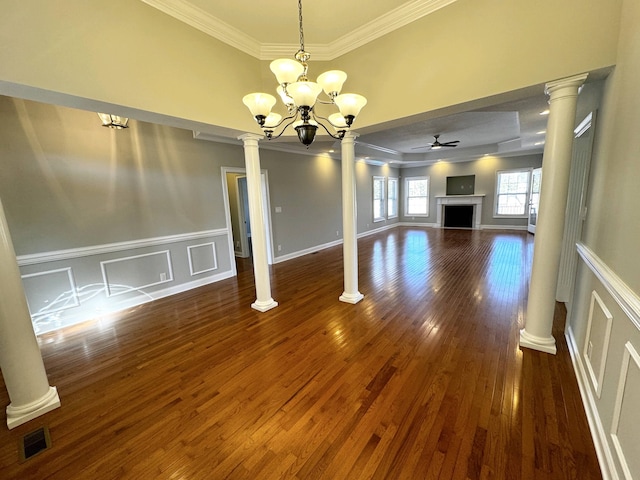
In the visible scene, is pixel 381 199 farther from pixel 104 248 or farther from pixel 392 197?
pixel 104 248

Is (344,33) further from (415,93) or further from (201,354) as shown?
(201,354)

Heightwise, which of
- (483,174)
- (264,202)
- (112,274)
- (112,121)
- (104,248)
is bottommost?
(112,274)

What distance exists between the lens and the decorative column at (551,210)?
6.66 ft

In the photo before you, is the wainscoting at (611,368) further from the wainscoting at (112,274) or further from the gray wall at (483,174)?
the gray wall at (483,174)

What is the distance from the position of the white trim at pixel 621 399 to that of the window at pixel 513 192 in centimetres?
946

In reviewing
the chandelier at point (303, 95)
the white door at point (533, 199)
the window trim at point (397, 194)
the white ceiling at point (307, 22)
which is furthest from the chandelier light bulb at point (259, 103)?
the white door at point (533, 199)

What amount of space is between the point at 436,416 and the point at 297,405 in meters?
0.97

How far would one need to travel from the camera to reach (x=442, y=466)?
1.42 m

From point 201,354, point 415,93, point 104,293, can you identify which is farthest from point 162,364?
point 415,93

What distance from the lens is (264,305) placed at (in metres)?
3.54

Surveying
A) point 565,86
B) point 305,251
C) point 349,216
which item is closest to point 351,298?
point 349,216

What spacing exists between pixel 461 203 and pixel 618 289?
9.44 m

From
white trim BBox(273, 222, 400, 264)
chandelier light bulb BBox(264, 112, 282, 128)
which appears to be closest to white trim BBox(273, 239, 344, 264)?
white trim BBox(273, 222, 400, 264)

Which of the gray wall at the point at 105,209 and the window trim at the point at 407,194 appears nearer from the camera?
the gray wall at the point at 105,209
